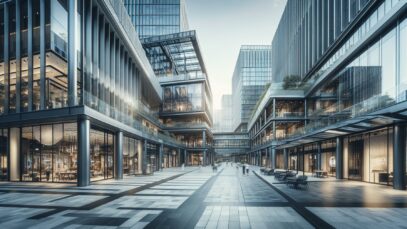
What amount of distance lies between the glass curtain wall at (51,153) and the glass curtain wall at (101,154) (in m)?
1.60

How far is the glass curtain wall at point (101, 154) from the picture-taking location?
2256cm

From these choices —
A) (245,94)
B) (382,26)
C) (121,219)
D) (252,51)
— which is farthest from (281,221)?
(252,51)

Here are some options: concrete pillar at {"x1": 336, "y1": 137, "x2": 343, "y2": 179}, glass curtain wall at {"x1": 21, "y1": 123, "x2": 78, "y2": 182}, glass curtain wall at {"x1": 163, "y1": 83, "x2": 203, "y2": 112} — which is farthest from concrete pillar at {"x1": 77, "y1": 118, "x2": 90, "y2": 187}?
glass curtain wall at {"x1": 163, "y1": 83, "x2": 203, "y2": 112}

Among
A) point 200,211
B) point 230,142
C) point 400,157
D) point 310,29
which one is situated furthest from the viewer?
point 230,142

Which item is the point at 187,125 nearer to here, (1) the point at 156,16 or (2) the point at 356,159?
(1) the point at 156,16

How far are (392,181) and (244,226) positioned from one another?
Answer: 16373mm

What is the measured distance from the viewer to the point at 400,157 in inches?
699

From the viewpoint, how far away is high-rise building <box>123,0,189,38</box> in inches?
3063

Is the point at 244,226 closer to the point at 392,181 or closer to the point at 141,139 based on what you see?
the point at 392,181

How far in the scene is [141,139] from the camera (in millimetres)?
34750

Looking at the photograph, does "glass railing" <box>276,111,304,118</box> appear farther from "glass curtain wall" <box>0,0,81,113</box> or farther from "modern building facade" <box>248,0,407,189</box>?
"glass curtain wall" <box>0,0,81,113</box>

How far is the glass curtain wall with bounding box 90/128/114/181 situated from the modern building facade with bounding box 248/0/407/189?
62.1 feet

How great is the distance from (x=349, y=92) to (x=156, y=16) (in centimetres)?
6295

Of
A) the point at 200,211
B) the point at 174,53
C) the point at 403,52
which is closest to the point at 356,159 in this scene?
the point at 403,52
